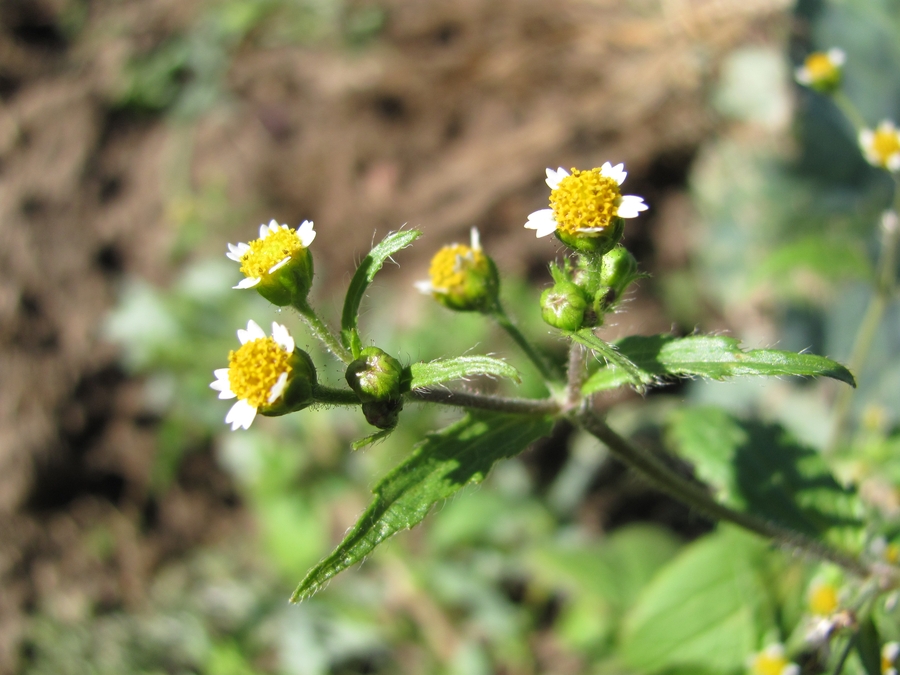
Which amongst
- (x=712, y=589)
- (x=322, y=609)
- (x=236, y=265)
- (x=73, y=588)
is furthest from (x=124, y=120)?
(x=712, y=589)

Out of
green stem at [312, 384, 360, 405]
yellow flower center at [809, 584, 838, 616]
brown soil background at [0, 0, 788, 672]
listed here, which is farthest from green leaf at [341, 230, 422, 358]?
brown soil background at [0, 0, 788, 672]

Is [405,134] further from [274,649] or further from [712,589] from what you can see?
[712,589]

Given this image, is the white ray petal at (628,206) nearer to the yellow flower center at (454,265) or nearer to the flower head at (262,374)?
the yellow flower center at (454,265)

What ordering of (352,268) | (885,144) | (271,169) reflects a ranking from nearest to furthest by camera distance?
1. (885,144)
2. (352,268)
3. (271,169)

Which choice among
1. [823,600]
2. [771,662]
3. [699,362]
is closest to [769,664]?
[771,662]

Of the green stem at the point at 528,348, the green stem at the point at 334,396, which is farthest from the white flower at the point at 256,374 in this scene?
the green stem at the point at 528,348

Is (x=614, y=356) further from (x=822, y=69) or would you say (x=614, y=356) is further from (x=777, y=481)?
(x=822, y=69)
